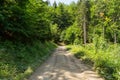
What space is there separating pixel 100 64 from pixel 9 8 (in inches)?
299

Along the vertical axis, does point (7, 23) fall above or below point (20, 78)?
above

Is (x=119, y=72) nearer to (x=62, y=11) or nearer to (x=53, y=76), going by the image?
(x=53, y=76)

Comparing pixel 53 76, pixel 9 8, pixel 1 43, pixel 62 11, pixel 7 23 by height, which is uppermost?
pixel 62 11

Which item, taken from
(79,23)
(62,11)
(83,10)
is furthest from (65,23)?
(83,10)

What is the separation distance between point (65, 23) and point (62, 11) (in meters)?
6.91

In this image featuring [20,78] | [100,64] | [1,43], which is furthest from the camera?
[1,43]

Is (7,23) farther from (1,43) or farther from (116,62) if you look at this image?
(116,62)

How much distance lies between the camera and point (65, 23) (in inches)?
3541

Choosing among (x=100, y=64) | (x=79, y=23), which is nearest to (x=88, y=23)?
(x=79, y=23)

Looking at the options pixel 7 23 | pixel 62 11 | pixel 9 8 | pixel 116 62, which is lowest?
pixel 116 62

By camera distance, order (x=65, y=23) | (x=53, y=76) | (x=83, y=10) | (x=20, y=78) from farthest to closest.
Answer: (x=65, y=23), (x=83, y=10), (x=53, y=76), (x=20, y=78)

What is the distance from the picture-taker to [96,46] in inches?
784

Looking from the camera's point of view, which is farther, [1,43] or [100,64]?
[1,43]

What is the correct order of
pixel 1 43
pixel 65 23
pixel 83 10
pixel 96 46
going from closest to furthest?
1. pixel 1 43
2. pixel 96 46
3. pixel 83 10
4. pixel 65 23
